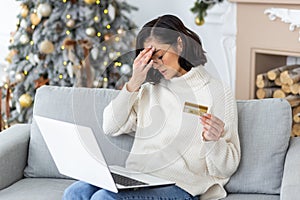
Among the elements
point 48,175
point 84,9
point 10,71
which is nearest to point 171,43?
point 48,175

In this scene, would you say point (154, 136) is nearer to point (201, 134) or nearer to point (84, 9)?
point (201, 134)

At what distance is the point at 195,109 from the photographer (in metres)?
2.29

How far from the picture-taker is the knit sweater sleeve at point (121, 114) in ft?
7.72

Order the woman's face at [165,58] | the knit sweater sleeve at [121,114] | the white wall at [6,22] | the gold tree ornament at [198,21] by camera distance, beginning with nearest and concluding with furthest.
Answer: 1. the woman's face at [165,58]
2. the knit sweater sleeve at [121,114]
3. the gold tree ornament at [198,21]
4. the white wall at [6,22]

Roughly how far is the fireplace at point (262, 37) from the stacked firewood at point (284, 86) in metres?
0.09

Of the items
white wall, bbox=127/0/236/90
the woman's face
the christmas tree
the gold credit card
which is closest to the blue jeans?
the gold credit card

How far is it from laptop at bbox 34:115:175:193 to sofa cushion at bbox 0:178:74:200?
17 cm

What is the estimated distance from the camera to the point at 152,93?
2.32 meters

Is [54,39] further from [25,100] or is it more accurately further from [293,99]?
[293,99]

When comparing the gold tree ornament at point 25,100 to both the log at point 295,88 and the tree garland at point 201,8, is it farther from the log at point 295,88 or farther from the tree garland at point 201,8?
the log at point 295,88

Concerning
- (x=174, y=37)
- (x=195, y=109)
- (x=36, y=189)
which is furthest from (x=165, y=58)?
(x=36, y=189)

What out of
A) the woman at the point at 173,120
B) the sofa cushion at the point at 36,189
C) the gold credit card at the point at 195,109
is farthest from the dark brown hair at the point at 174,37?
the sofa cushion at the point at 36,189

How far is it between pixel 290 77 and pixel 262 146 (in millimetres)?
1274

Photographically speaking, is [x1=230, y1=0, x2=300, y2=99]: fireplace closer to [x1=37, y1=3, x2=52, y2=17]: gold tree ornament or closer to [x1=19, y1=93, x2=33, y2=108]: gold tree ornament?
[x1=37, y1=3, x2=52, y2=17]: gold tree ornament
